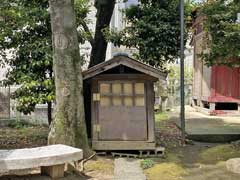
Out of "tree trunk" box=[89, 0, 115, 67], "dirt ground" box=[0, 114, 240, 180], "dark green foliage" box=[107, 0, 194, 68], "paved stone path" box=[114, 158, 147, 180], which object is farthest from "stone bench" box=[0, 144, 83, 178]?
"dark green foliage" box=[107, 0, 194, 68]

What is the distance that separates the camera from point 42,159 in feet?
22.1

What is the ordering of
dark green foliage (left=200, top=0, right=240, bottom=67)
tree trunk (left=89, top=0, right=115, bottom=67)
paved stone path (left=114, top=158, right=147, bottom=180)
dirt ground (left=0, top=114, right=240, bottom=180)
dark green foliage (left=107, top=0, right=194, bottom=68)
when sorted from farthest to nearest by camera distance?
tree trunk (left=89, top=0, right=115, bottom=67) → dark green foliage (left=107, top=0, right=194, bottom=68) → dark green foliage (left=200, top=0, right=240, bottom=67) → dirt ground (left=0, top=114, right=240, bottom=180) → paved stone path (left=114, top=158, right=147, bottom=180)

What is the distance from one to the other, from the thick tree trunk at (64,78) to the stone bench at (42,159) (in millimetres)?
1200

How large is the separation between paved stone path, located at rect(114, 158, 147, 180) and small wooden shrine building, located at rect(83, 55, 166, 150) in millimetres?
581

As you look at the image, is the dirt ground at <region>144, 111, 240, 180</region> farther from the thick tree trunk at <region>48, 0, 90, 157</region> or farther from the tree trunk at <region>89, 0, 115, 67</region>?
the tree trunk at <region>89, 0, 115, 67</region>

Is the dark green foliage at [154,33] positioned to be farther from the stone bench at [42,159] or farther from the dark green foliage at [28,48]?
the stone bench at [42,159]

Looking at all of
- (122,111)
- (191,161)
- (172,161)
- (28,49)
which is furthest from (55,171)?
(28,49)

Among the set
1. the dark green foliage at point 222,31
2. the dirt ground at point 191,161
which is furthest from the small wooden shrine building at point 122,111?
the dark green foliage at point 222,31

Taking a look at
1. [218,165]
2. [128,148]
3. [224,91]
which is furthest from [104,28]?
[224,91]

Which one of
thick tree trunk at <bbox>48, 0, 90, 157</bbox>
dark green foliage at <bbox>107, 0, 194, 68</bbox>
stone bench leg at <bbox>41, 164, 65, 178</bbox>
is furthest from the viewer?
dark green foliage at <bbox>107, 0, 194, 68</bbox>

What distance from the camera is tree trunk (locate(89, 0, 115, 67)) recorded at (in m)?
11.6

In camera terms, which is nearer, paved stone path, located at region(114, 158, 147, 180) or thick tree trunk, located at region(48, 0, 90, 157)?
paved stone path, located at region(114, 158, 147, 180)

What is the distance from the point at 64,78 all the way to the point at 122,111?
1681 mm

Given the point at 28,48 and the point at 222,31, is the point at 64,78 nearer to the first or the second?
the point at 28,48
